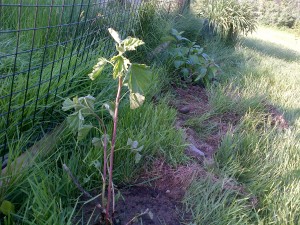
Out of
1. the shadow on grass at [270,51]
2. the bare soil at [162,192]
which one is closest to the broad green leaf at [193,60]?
the bare soil at [162,192]

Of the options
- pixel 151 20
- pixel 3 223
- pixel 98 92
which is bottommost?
pixel 3 223

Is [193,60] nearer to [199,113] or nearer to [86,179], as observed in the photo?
[199,113]

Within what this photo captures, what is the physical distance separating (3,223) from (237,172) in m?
1.16

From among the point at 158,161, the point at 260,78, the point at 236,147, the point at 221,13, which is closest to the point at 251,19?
the point at 221,13

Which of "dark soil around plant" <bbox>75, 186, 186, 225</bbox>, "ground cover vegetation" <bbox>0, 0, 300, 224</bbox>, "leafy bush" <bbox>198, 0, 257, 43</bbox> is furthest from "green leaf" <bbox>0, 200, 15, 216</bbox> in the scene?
"leafy bush" <bbox>198, 0, 257, 43</bbox>

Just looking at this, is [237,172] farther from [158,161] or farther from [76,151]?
[76,151]

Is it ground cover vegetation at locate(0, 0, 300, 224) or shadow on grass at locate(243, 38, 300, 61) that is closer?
ground cover vegetation at locate(0, 0, 300, 224)

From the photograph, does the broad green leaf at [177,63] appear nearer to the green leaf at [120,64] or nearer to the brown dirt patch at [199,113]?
the brown dirt patch at [199,113]

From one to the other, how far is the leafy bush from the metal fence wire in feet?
9.90

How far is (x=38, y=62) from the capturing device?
6.94ft

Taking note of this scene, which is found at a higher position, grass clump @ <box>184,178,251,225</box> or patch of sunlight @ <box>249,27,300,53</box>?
grass clump @ <box>184,178,251,225</box>

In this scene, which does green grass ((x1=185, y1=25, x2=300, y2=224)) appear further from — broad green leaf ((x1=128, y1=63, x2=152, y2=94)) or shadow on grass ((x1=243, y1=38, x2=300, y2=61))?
shadow on grass ((x1=243, y1=38, x2=300, y2=61))

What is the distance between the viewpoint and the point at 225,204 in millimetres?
1473

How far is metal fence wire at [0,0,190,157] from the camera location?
149 cm
